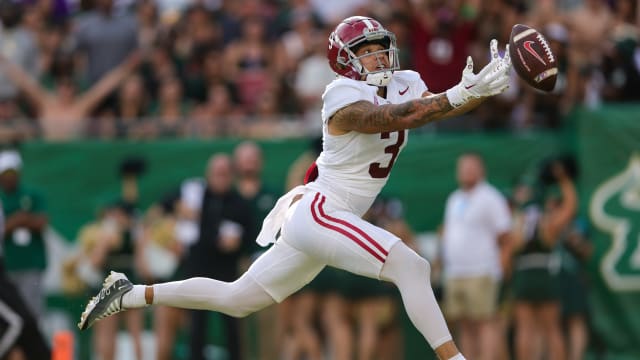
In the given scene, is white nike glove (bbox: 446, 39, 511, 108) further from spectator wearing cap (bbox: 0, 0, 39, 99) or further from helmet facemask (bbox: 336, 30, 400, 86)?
spectator wearing cap (bbox: 0, 0, 39, 99)

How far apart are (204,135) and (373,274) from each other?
605cm

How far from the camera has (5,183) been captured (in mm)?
11305

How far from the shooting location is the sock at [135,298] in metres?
7.36

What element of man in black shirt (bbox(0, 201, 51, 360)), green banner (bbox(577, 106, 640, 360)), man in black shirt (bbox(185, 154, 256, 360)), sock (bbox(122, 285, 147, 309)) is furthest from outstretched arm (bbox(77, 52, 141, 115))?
sock (bbox(122, 285, 147, 309))

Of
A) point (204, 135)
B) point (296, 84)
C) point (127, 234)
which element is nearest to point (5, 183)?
point (127, 234)

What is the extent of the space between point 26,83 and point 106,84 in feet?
3.01

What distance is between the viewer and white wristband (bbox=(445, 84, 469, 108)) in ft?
21.1

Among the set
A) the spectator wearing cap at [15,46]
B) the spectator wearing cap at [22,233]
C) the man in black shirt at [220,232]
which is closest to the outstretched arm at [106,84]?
the spectator wearing cap at [15,46]

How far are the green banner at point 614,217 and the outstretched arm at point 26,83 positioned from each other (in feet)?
18.3

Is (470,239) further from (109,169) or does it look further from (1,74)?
(1,74)

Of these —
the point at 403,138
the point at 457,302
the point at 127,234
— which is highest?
the point at 403,138

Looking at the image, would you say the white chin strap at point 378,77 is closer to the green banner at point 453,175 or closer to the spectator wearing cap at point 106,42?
the green banner at point 453,175

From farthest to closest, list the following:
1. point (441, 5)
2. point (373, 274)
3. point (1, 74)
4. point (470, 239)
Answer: point (1, 74)
point (441, 5)
point (470, 239)
point (373, 274)

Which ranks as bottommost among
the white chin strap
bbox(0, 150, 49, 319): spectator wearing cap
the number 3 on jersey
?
bbox(0, 150, 49, 319): spectator wearing cap
